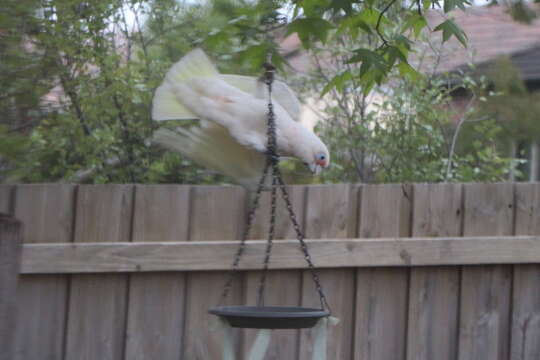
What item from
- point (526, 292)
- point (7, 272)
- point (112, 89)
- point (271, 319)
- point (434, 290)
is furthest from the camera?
point (112, 89)

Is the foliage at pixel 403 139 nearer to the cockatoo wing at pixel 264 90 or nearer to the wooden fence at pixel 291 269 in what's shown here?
the wooden fence at pixel 291 269

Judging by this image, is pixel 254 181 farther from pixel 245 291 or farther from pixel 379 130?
pixel 379 130

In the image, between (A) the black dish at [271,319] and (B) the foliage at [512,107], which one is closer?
(A) the black dish at [271,319]

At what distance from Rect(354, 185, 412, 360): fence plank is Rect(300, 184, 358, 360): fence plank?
0.04 metres

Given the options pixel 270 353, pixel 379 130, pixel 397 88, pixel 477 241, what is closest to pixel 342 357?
pixel 270 353

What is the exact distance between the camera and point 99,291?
299cm

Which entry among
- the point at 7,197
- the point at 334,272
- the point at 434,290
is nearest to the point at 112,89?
the point at 7,197

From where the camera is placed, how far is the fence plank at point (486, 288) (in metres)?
3.57

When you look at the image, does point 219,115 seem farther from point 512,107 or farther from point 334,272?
point 512,107

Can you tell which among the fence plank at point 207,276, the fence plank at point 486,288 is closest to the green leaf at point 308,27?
the fence plank at point 207,276

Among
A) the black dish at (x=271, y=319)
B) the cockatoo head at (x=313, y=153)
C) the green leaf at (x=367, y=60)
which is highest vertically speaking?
the green leaf at (x=367, y=60)

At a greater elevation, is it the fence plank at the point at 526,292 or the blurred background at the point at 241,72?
the blurred background at the point at 241,72

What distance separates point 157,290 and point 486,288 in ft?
5.20

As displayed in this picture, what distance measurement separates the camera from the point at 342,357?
11.1 ft
